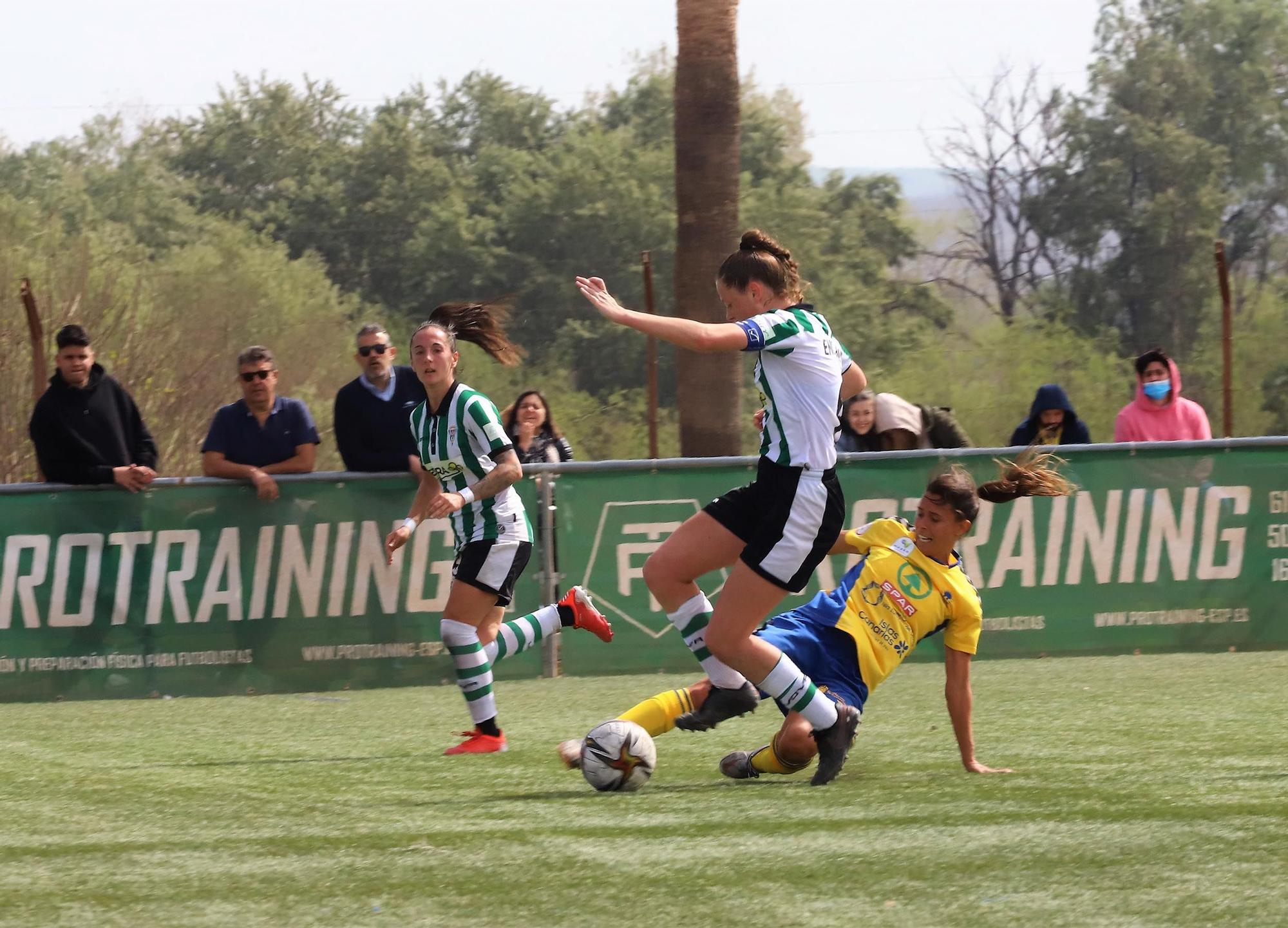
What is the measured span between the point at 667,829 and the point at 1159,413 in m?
6.71

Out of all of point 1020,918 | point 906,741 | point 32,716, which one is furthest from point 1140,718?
point 32,716

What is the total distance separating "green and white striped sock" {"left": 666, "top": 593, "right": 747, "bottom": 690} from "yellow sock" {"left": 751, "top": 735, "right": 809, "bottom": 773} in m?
0.25

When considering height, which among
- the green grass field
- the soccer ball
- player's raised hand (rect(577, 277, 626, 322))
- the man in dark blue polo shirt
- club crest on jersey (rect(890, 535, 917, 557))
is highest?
player's raised hand (rect(577, 277, 626, 322))

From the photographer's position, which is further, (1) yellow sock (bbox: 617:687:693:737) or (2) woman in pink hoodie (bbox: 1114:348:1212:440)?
(2) woman in pink hoodie (bbox: 1114:348:1212:440)

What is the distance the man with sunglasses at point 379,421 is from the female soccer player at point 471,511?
2.52 meters

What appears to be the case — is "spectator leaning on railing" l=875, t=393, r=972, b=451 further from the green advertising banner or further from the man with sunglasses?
the man with sunglasses

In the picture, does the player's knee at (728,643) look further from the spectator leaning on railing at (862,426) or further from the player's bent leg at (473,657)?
the spectator leaning on railing at (862,426)

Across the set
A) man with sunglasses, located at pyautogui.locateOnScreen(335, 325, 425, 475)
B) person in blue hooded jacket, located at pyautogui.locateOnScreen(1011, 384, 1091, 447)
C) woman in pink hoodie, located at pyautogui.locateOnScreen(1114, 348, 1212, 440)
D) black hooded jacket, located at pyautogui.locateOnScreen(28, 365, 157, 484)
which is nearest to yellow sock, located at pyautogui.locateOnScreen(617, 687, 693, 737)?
man with sunglasses, located at pyautogui.locateOnScreen(335, 325, 425, 475)

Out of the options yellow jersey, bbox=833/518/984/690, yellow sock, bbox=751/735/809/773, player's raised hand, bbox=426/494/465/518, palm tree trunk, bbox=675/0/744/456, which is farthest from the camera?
palm tree trunk, bbox=675/0/744/456

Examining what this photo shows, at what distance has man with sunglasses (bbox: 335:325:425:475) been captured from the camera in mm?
9812

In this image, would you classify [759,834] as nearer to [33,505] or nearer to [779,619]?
[779,619]

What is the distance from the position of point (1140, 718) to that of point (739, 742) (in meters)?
1.78

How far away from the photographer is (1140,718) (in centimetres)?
754

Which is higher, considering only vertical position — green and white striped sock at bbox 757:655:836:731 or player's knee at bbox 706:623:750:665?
player's knee at bbox 706:623:750:665
